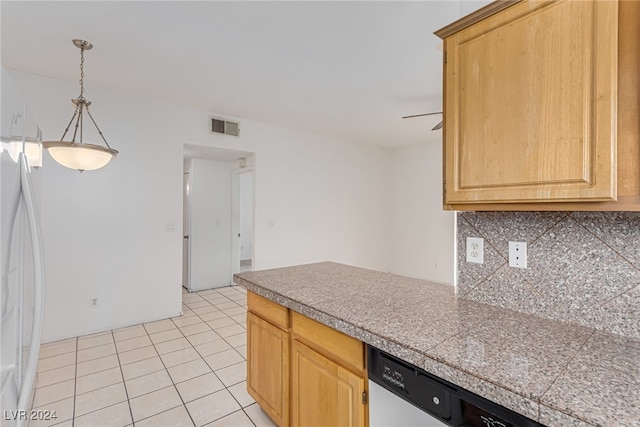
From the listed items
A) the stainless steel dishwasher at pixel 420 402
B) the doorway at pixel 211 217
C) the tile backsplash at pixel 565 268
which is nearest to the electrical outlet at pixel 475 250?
the tile backsplash at pixel 565 268

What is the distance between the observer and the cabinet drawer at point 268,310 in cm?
→ 164

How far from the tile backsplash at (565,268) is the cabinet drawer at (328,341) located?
0.67 metres

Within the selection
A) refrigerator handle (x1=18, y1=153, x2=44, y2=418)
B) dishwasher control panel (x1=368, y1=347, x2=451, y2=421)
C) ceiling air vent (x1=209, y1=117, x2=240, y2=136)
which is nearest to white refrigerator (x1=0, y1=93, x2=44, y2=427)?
refrigerator handle (x1=18, y1=153, x2=44, y2=418)

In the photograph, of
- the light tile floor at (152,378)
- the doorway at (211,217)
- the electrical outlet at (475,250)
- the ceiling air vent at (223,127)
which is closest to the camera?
the electrical outlet at (475,250)

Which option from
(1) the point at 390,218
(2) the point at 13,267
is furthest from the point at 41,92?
(1) the point at 390,218

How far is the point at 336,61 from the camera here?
2734mm

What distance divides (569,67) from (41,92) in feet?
13.8

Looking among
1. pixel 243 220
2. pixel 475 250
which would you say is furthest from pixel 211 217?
pixel 475 250

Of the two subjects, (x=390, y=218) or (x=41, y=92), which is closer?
(x=41, y=92)

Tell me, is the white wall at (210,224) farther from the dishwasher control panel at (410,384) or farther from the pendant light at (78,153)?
the dishwasher control panel at (410,384)

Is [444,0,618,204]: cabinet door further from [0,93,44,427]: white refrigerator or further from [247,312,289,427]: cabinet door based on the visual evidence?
[0,93,44,427]: white refrigerator

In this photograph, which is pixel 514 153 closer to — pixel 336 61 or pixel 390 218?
pixel 336 61

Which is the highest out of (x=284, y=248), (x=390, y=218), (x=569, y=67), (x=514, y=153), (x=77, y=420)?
(x=569, y=67)

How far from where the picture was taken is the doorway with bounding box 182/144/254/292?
501 centimetres
